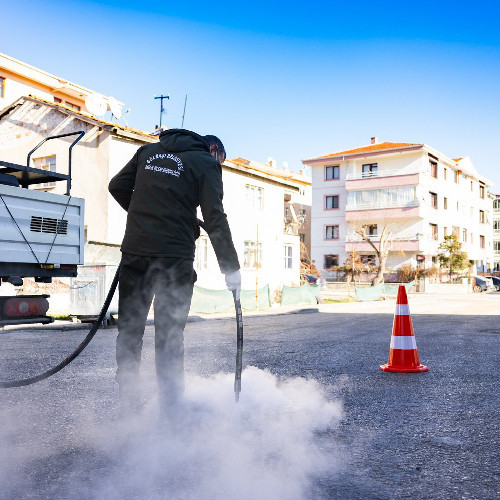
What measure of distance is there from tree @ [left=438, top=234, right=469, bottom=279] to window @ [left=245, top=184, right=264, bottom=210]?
2543 cm

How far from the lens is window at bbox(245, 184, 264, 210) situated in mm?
26078

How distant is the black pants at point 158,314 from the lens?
384 cm

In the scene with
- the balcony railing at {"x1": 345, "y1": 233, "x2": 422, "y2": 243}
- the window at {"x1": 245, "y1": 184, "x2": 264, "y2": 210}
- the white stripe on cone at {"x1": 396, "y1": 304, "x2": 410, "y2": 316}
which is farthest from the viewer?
the balcony railing at {"x1": 345, "y1": 233, "x2": 422, "y2": 243}

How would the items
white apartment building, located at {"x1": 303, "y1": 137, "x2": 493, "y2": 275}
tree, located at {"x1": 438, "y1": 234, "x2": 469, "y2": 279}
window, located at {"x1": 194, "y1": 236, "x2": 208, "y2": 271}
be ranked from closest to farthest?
window, located at {"x1": 194, "y1": 236, "x2": 208, "y2": 271}, tree, located at {"x1": 438, "y1": 234, "x2": 469, "y2": 279}, white apartment building, located at {"x1": 303, "y1": 137, "x2": 493, "y2": 275}

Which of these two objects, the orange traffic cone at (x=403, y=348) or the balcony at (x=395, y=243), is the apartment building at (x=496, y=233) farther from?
the orange traffic cone at (x=403, y=348)

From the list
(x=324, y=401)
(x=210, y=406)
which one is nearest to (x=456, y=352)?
(x=324, y=401)

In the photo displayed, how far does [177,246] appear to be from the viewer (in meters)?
3.83

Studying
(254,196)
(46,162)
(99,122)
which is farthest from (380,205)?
(99,122)

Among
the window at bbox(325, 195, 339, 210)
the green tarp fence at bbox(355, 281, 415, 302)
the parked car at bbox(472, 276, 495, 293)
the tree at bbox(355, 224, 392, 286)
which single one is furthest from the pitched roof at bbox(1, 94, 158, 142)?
the window at bbox(325, 195, 339, 210)

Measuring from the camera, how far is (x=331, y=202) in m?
53.2

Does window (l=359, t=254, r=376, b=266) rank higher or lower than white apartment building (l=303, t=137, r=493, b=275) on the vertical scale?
lower

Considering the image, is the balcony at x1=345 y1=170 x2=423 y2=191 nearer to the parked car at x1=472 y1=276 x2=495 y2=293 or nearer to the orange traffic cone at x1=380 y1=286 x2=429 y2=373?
the parked car at x1=472 y1=276 x2=495 y2=293

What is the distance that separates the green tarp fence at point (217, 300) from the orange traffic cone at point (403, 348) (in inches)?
377

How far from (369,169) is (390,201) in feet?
13.0
